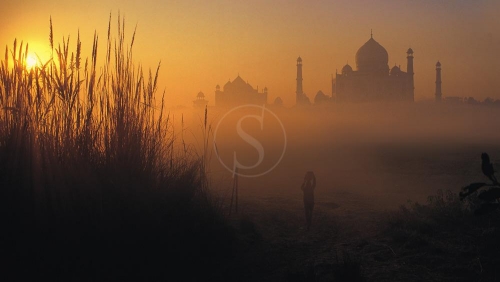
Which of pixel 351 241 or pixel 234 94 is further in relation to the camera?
pixel 234 94

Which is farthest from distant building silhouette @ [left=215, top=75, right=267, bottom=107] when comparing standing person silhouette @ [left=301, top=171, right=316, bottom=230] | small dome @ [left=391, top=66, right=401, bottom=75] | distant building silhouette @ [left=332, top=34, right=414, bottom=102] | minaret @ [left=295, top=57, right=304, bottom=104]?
standing person silhouette @ [left=301, top=171, right=316, bottom=230]

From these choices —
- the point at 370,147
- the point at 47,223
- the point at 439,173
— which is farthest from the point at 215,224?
the point at 370,147

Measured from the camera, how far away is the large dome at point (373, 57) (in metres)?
46.0

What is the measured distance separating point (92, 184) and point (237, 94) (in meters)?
50.0

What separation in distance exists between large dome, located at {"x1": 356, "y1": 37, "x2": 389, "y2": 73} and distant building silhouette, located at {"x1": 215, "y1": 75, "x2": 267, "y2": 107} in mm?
12437

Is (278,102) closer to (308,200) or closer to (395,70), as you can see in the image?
(395,70)

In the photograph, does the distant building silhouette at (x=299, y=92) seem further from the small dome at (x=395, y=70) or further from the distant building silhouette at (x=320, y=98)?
the small dome at (x=395, y=70)

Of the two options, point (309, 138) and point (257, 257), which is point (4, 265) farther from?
point (309, 138)

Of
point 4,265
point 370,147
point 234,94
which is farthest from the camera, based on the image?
point 234,94

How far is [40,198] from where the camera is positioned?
10.3 feet

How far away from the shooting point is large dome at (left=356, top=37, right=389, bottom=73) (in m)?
46.0

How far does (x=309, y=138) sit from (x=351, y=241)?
29995 millimetres

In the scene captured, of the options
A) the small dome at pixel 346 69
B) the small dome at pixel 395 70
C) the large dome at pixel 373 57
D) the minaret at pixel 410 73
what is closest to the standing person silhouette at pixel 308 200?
the large dome at pixel 373 57

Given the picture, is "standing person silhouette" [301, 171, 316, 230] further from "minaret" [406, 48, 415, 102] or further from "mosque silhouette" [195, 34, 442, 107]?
"minaret" [406, 48, 415, 102]
